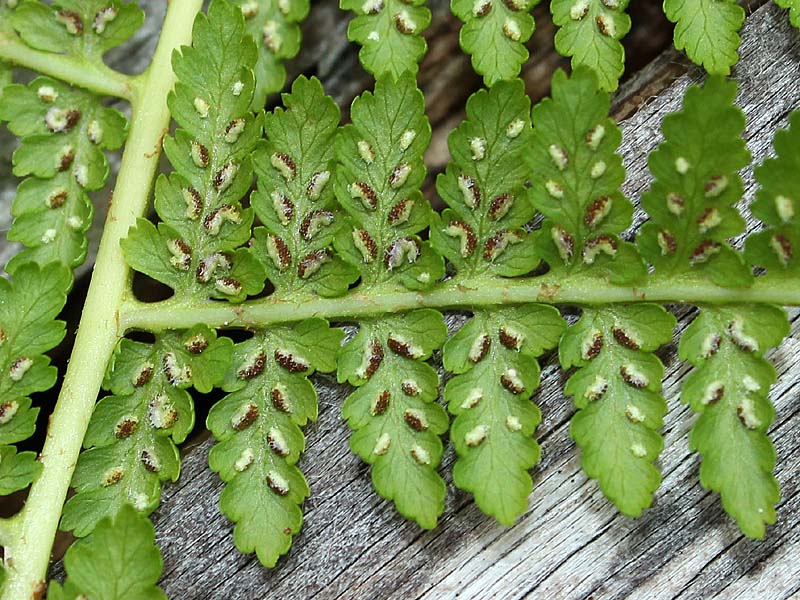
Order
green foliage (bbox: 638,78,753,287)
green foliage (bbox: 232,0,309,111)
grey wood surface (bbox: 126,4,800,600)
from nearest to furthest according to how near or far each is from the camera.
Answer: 1. green foliage (bbox: 638,78,753,287)
2. grey wood surface (bbox: 126,4,800,600)
3. green foliage (bbox: 232,0,309,111)

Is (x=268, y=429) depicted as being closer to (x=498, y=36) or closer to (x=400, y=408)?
(x=400, y=408)

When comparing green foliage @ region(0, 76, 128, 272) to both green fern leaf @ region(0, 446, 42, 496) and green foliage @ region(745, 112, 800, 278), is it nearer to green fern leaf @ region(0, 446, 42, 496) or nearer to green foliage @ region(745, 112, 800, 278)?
green fern leaf @ region(0, 446, 42, 496)

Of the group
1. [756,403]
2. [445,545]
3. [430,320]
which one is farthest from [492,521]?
[756,403]

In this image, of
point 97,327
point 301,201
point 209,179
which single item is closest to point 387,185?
point 301,201

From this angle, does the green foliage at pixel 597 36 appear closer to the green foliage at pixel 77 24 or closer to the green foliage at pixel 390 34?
the green foliage at pixel 390 34

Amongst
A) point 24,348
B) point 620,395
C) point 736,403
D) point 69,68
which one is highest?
point 69,68

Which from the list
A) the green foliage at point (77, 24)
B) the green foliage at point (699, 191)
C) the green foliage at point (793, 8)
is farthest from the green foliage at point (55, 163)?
the green foliage at point (793, 8)

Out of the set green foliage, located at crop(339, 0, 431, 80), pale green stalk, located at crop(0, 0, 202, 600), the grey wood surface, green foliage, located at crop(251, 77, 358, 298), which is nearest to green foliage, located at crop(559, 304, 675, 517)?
the grey wood surface
